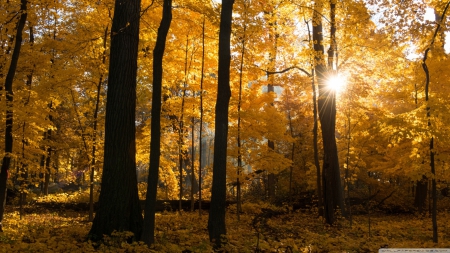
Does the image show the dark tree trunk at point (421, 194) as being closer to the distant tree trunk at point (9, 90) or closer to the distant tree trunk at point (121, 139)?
the distant tree trunk at point (121, 139)

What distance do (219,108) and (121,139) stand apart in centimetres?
206

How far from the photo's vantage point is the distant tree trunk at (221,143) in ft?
23.2

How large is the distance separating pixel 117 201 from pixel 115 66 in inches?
104

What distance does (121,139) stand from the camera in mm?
6770

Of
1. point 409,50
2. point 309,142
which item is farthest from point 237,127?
point 309,142

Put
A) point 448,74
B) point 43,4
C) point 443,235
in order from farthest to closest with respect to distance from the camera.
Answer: point 448,74
point 443,235
point 43,4

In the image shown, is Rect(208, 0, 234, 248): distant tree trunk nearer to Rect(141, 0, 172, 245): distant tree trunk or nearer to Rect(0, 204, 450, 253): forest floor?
Rect(0, 204, 450, 253): forest floor

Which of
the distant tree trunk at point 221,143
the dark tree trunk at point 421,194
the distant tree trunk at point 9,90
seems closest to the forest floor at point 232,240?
the distant tree trunk at point 221,143

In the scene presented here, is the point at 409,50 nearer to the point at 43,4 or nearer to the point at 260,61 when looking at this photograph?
the point at 260,61

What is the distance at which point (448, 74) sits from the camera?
47.4ft

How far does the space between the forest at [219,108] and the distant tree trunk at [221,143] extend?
3 cm

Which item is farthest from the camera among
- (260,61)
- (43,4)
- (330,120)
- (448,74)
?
(448,74)

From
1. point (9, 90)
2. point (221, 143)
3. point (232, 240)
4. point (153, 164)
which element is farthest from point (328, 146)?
point (9, 90)

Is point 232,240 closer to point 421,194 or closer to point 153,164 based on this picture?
point 153,164
